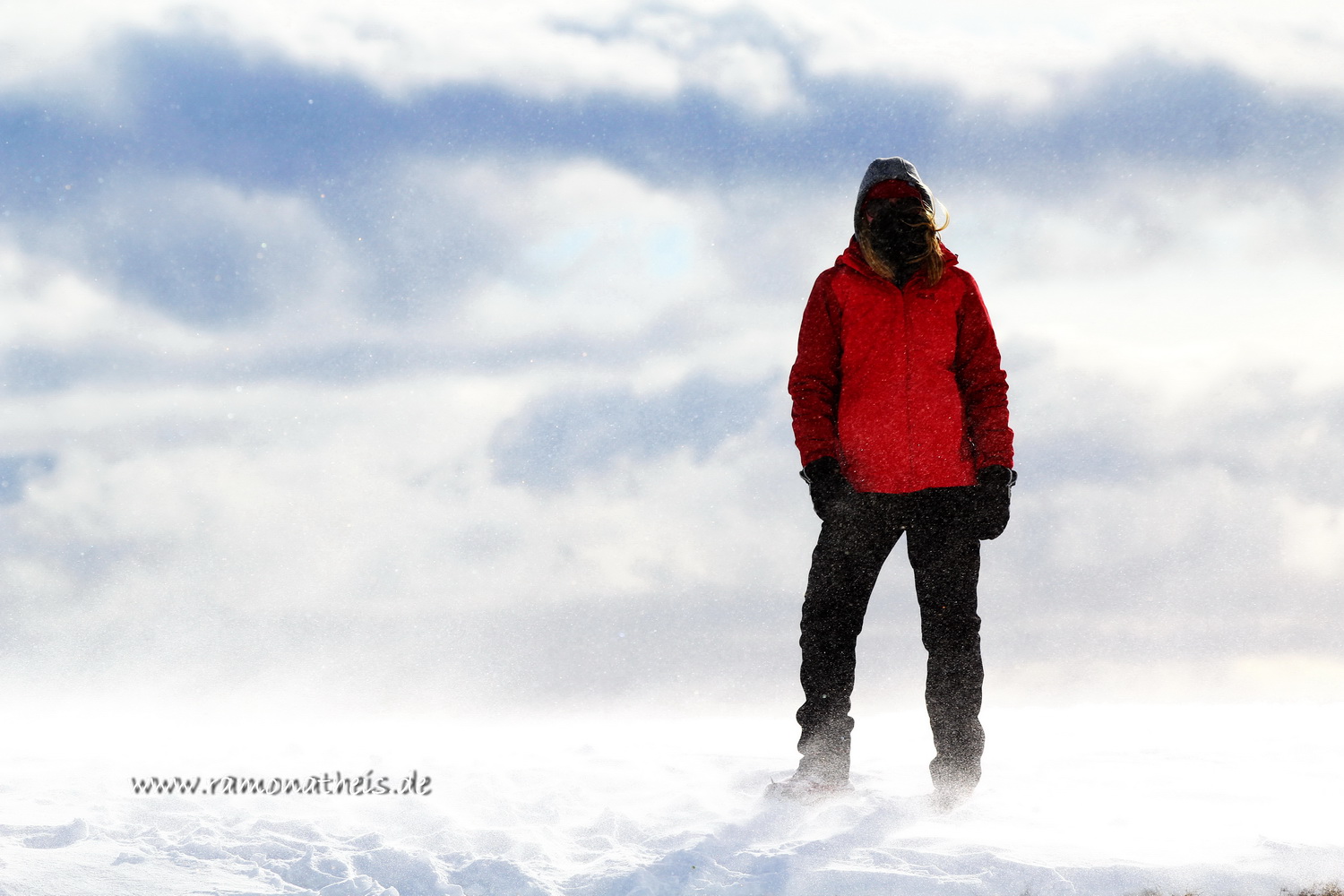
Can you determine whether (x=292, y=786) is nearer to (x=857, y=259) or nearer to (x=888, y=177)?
(x=857, y=259)

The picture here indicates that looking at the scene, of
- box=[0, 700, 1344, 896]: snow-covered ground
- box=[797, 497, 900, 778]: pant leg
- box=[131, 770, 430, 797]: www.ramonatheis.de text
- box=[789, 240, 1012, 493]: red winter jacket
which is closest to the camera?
box=[0, 700, 1344, 896]: snow-covered ground

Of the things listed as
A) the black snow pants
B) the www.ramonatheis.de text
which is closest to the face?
the black snow pants

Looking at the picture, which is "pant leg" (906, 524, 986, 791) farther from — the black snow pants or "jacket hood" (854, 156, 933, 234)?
"jacket hood" (854, 156, 933, 234)

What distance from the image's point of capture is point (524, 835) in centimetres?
419

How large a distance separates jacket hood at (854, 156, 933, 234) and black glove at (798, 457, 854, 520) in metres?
1.07

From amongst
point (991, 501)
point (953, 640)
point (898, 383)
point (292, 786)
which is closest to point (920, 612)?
point (953, 640)

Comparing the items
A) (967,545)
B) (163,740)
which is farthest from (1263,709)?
(163,740)

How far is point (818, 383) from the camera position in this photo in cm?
475

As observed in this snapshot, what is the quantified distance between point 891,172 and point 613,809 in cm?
302

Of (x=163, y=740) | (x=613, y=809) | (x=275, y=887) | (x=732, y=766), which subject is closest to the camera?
(x=275, y=887)

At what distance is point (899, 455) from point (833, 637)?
88 cm

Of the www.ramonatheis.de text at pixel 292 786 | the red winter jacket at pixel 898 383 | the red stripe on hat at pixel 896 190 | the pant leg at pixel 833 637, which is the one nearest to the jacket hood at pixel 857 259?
the red winter jacket at pixel 898 383

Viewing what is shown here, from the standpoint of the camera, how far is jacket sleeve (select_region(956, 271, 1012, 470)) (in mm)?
4746

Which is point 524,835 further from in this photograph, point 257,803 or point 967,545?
point 967,545
